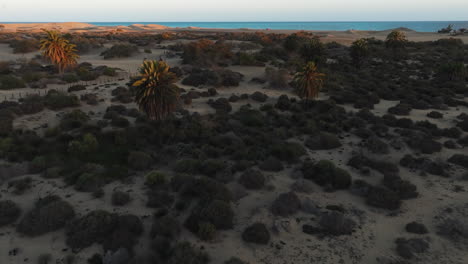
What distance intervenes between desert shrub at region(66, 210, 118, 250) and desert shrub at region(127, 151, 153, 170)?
6290 mm

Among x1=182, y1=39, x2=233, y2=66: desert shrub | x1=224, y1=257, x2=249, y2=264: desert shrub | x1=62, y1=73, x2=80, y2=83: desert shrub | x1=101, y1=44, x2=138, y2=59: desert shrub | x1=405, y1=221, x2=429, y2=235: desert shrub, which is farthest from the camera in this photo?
x1=101, y1=44, x2=138, y2=59: desert shrub

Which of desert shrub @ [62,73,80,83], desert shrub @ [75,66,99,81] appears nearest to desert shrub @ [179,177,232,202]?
desert shrub @ [62,73,80,83]

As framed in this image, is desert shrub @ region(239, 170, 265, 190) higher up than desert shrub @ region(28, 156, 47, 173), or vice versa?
desert shrub @ region(28, 156, 47, 173)

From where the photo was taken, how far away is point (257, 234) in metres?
14.7

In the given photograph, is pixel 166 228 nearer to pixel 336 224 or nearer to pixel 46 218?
pixel 46 218

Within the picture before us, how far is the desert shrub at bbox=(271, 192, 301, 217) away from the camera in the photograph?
16.7 metres

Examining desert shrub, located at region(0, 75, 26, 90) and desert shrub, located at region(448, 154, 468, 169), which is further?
desert shrub, located at region(0, 75, 26, 90)

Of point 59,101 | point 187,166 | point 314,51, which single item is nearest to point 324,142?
point 187,166

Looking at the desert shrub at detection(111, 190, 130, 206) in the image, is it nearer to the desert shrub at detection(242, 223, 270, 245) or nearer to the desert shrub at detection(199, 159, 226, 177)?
the desert shrub at detection(199, 159, 226, 177)

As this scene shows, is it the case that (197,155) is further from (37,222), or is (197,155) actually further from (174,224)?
(37,222)

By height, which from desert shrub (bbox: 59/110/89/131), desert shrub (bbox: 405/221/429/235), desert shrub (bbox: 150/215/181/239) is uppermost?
desert shrub (bbox: 59/110/89/131)

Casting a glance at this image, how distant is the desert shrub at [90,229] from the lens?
1417cm

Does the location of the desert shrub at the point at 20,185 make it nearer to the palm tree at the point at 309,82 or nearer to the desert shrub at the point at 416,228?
the desert shrub at the point at 416,228

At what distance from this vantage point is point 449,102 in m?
36.9
